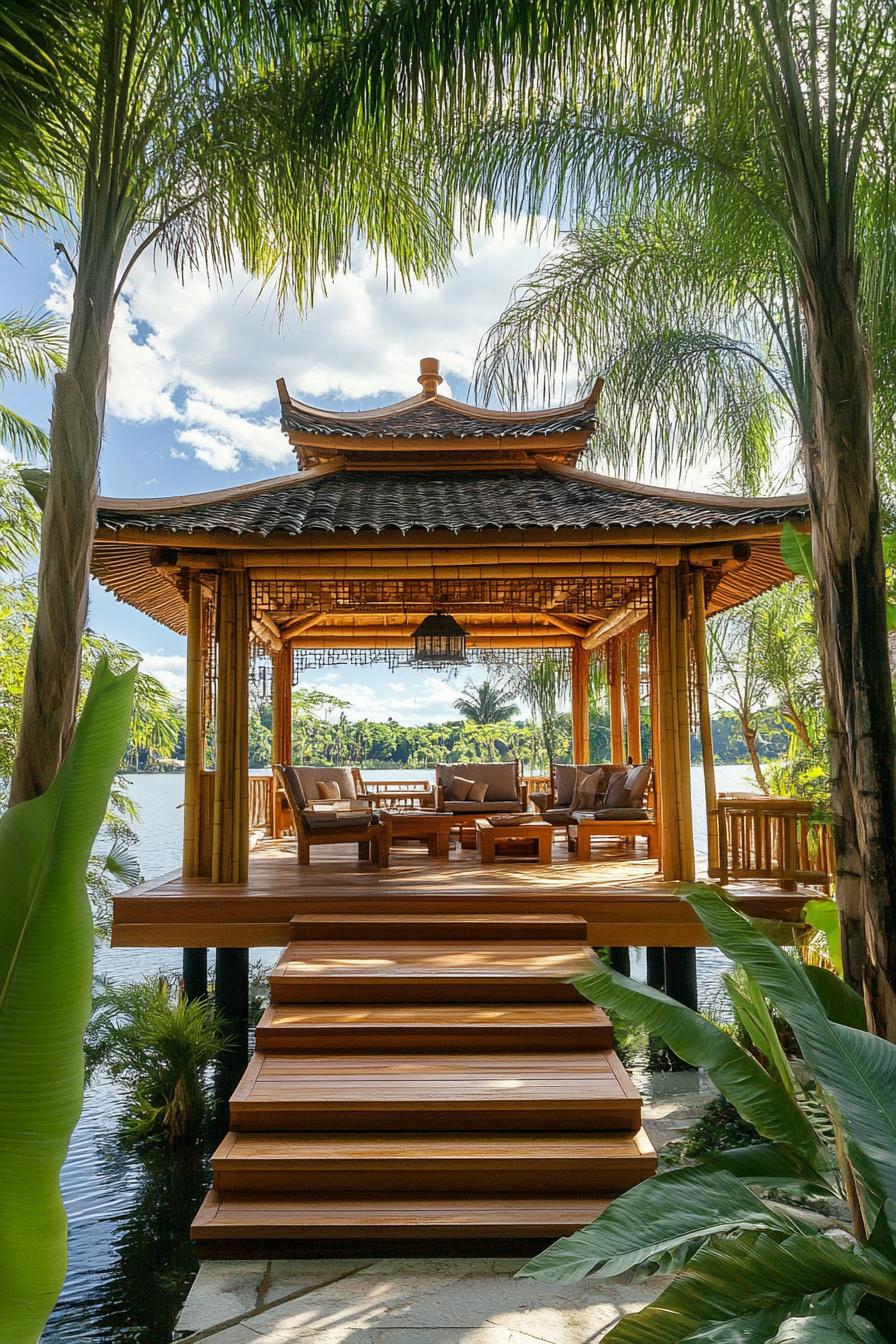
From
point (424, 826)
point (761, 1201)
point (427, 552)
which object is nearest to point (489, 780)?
point (424, 826)

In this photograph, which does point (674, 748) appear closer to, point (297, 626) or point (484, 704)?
point (297, 626)

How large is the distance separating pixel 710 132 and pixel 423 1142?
5407 mm

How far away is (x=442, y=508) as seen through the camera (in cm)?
880

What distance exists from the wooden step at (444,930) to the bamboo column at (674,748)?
1.39 m

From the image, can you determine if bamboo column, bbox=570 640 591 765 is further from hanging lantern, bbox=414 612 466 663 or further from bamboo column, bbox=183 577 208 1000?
bamboo column, bbox=183 577 208 1000

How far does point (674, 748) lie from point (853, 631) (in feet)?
16.0

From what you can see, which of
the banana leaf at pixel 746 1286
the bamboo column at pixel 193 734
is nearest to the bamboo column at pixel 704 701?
the bamboo column at pixel 193 734

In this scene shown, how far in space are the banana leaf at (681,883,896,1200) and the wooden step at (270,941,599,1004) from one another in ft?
10.1

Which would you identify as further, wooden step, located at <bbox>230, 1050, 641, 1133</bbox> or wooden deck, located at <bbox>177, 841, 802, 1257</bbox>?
wooden step, located at <bbox>230, 1050, 641, 1133</bbox>

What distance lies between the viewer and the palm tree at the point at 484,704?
31.6 metres

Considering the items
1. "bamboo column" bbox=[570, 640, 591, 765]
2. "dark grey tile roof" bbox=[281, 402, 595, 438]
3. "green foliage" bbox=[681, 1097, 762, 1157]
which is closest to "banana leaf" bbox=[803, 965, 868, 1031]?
"green foliage" bbox=[681, 1097, 762, 1157]

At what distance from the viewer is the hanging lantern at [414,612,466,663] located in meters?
9.85

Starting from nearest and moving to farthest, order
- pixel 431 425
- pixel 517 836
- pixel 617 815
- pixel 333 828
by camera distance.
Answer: pixel 333 828
pixel 517 836
pixel 617 815
pixel 431 425

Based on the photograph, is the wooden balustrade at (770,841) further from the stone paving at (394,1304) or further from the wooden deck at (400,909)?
the stone paving at (394,1304)
